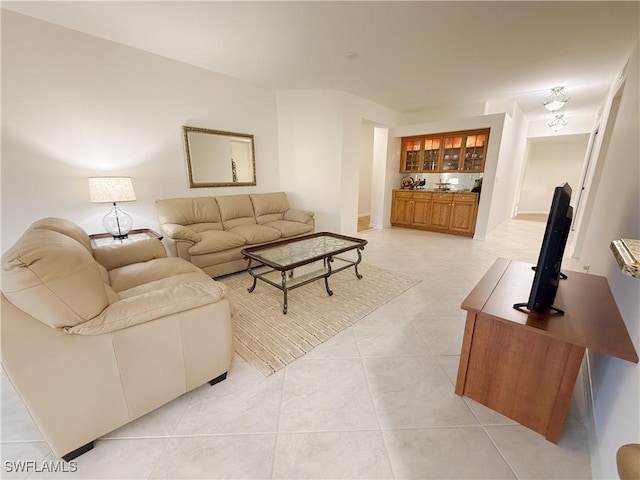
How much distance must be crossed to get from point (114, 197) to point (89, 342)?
2074 mm

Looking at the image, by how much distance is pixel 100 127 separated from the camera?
282cm

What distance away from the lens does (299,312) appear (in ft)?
7.85

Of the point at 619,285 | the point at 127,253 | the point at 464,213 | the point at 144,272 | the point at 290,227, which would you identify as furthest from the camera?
the point at 464,213

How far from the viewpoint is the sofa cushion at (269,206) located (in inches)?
162

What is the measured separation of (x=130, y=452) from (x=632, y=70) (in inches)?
191

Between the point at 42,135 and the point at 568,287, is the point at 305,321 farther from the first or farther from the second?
the point at 42,135

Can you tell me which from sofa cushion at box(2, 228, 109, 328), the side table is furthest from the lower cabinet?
sofa cushion at box(2, 228, 109, 328)

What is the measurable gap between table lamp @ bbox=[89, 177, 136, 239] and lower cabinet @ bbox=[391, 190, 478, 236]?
507cm

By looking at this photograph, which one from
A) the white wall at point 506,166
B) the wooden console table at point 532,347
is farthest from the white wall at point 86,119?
the white wall at point 506,166

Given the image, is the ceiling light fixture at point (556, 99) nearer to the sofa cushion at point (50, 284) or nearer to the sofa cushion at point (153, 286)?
the sofa cushion at point (153, 286)

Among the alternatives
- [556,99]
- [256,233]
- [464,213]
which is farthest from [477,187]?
[256,233]

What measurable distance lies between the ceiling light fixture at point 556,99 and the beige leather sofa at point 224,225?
14.9 ft
